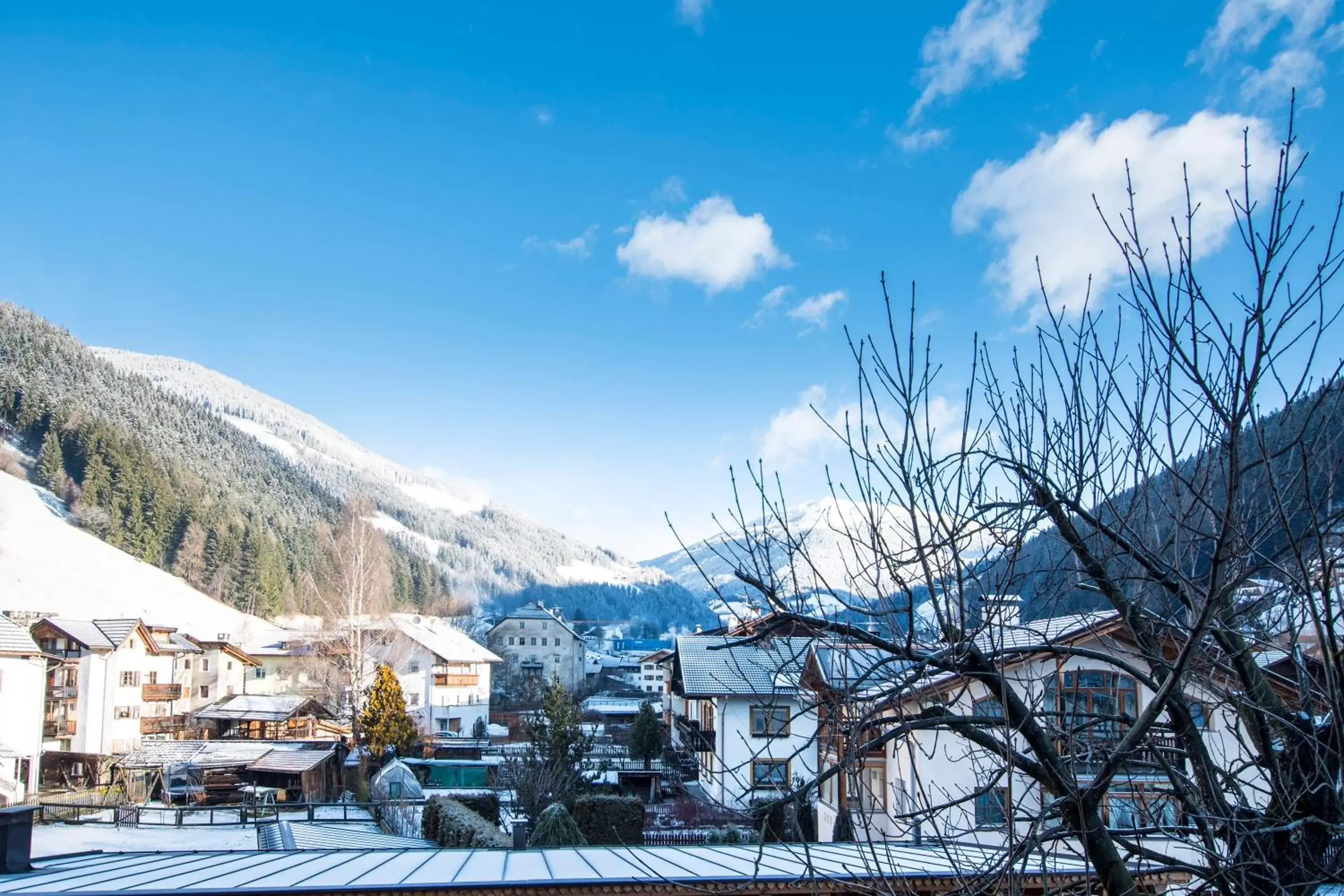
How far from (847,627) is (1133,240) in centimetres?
182

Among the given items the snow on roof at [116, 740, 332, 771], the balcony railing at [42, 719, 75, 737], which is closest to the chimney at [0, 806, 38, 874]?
the snow on roof at [116, 740, 332, 771]

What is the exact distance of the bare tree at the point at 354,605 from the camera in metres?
33.4

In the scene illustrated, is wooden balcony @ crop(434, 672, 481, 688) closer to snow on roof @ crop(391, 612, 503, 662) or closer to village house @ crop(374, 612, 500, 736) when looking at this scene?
village house @ crop(374, 612, 500, 736)

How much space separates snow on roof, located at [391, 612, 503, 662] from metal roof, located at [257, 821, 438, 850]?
97.3 feet

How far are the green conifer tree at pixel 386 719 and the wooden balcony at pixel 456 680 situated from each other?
18.7m

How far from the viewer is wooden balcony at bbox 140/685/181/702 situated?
3925 cm

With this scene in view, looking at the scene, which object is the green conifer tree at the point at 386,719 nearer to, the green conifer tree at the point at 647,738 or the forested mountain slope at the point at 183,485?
the green conifer tree at the point at 647,738

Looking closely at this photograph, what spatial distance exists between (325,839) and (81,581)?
56768 millimetres

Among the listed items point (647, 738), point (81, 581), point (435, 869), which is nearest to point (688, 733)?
point (647, 738)

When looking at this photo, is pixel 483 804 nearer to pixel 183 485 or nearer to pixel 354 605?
pixel 354 605

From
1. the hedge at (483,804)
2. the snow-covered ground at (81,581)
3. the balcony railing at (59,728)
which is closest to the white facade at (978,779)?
the hedge at (483,804)

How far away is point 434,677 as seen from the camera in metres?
48.9

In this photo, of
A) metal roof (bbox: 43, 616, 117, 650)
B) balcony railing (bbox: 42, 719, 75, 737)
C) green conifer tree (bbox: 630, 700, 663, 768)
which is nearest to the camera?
green conifer tree (bbox: 630, 700, 663, 768)

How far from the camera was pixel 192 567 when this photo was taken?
74.9 m
